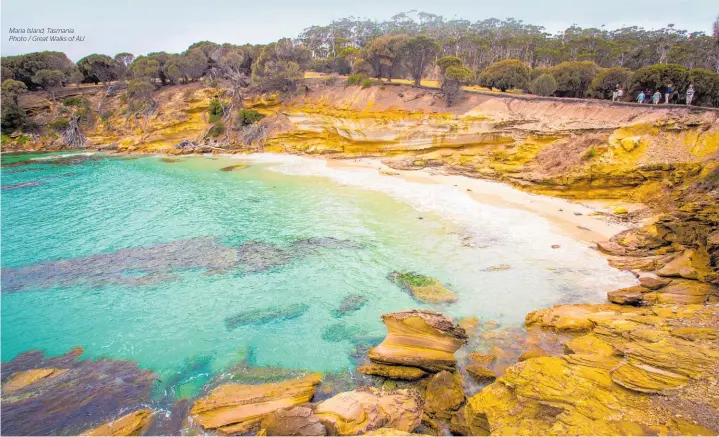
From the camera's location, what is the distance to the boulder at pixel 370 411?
815cm

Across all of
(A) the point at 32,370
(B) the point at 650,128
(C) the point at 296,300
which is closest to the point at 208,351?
(C) the point at 296,300

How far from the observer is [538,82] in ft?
119

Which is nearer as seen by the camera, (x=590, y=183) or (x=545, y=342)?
(x=545, y=342)

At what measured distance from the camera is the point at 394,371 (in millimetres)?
10836

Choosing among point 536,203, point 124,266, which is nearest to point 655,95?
point 536,203

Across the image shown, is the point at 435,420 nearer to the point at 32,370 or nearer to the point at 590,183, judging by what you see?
the point at 32,370

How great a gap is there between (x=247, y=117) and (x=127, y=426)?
4493 centimetres

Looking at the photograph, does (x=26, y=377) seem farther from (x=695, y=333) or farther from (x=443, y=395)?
(x=695, y=333)

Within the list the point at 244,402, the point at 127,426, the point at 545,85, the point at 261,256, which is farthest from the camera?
the point at 545,85

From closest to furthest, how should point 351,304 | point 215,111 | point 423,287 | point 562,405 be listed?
point 562,405, point 351,304, point 423,287, point 215,111

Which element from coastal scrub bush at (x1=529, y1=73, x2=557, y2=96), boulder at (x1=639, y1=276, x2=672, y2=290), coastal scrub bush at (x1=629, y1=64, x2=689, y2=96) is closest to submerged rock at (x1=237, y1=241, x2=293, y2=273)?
boulder at (x1=639, y1=276, x2=672, y2=290)

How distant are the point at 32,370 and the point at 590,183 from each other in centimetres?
3039

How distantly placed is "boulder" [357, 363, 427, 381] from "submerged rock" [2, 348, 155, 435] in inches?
252

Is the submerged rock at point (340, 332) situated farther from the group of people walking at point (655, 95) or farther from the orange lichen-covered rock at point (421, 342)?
the group of people walking at point (655, 95)
